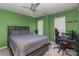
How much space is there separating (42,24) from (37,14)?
203 millimetres

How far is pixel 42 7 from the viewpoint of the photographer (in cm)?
138

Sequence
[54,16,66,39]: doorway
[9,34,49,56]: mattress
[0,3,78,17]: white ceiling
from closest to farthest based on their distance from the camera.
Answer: [9,34,49,56]: mattress, [0,3,78,17]: white ceiling, [54,16,66,39]: doorway

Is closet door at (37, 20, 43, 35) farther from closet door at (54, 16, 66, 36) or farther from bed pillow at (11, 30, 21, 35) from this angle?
bed pillow at (11, 30, 21, 35)

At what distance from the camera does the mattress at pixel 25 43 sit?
123cm

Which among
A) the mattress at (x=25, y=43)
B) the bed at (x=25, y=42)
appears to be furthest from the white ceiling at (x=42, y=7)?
the mattress at (x=25, y=43)

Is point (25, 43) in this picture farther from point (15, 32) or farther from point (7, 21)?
point (7, 21)

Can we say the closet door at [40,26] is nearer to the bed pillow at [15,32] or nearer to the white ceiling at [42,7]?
the white ceiling at [42,7]

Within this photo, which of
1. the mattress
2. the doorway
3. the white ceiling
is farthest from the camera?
the doorway

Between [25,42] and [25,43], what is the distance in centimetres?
2

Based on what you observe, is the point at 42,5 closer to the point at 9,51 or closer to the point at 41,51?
the point at 41,51

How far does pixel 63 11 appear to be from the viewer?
138 centimetres

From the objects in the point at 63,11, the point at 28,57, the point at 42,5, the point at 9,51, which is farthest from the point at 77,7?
the point at 9,51

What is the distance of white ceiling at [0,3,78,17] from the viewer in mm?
1330

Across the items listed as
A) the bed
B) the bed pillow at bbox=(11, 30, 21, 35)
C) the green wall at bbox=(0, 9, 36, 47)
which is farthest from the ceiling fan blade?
the bed pillow at bbox=(11, 30, 21, 35)
